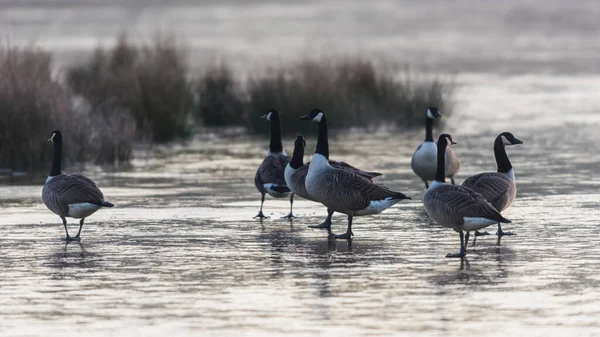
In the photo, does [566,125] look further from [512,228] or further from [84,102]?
[512,228]

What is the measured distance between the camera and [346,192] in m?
14.0

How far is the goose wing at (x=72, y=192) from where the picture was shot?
13750 millimetres

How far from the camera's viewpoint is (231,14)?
89188 mm

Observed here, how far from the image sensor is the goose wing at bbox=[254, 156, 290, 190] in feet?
52.5

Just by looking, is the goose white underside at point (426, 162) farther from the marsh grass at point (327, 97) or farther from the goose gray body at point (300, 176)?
the marsh grass at point (327, 97)

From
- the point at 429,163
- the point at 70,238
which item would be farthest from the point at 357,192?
the point at 429,163

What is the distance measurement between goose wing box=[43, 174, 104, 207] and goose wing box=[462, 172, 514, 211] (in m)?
4.03

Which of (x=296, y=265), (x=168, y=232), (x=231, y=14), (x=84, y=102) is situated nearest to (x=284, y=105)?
(x=84, y=102)

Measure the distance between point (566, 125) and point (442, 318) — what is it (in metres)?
20.2

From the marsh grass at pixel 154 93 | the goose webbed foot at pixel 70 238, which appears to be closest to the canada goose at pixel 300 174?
the goose webbed foot at pixel 70 238

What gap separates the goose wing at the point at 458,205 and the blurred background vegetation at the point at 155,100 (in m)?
10.4

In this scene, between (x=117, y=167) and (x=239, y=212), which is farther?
(x=117, y=167)

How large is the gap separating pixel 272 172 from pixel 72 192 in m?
3.15

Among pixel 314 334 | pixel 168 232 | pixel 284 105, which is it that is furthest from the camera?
pixel 284 105
